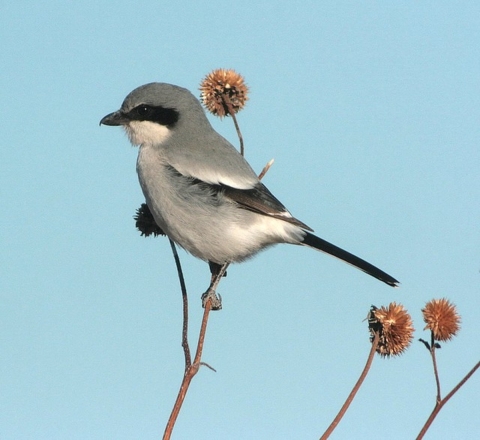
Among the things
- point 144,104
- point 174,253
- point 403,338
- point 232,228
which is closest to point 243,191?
point 232,228

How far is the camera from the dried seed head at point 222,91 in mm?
4168

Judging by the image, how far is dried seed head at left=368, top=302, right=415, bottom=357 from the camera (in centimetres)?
302

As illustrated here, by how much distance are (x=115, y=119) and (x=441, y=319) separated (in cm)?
256

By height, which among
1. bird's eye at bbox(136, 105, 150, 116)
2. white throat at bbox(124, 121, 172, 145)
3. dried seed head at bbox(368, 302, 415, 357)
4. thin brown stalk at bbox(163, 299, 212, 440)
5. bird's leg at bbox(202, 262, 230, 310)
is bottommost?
thin brown stalk at bbox(163, 299, 212, 440)

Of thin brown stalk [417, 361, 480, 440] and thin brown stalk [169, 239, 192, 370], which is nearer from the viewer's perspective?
thin brown stalk [417, 361, 480, 440]

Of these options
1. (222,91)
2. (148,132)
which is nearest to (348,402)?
(222,91)

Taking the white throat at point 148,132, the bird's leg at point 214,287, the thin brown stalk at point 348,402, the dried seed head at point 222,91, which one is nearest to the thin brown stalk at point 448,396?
the thin brown stalk at point 348,402

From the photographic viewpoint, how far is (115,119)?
4508mm

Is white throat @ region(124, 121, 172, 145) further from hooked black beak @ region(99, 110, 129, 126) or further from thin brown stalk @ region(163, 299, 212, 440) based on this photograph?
thin brown stalk @ region(163, 299, 212, 440)

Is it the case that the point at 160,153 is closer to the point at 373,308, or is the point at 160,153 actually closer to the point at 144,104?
the point at 144,104

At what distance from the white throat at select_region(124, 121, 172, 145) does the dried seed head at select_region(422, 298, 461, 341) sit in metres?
2.20

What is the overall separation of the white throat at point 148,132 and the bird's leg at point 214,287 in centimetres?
88

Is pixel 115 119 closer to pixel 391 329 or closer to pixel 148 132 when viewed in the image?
pixel 148 132

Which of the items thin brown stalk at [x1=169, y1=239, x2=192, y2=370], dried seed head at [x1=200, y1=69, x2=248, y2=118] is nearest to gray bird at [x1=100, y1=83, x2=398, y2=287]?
dried seed head at [x1=200, y1=69, x2=248, y2=118]
